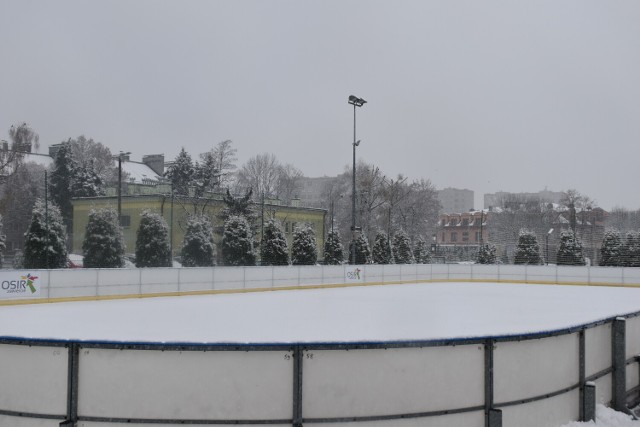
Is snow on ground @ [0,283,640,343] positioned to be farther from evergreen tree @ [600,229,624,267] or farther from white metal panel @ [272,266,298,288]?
evergreen tree @ [600,229,624,267]

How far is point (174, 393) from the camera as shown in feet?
17.0

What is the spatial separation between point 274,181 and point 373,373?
78.2m

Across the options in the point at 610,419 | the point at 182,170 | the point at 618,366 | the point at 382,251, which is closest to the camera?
the point at 610,419

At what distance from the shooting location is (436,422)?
5.59 metres

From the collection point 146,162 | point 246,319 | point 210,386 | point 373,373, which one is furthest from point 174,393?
point 146,162

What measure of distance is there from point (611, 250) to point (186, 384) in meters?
40.8

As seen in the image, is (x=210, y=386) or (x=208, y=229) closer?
(x=210, y=386)

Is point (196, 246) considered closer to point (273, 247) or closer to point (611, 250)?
point (273, 247)

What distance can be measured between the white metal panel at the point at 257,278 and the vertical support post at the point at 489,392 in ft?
67.8

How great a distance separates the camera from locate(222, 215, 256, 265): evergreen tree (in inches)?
1494

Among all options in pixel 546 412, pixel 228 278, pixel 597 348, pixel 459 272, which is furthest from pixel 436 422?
pixel 459 272

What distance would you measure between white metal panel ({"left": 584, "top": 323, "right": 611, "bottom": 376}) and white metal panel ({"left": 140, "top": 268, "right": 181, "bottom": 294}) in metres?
17.7

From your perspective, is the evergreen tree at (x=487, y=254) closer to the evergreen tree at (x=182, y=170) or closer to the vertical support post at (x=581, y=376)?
the evergreen tree at (x=182, y=170)

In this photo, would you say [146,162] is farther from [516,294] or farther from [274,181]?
[516,294]
